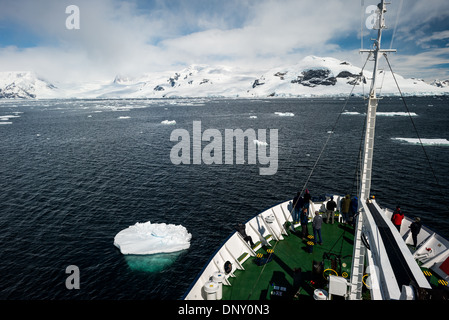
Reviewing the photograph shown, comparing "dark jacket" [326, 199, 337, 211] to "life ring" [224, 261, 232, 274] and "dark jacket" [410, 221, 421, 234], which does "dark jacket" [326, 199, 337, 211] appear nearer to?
"dark jacket" [410, 221, 421, 234]

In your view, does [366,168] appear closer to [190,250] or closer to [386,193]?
[190,250]

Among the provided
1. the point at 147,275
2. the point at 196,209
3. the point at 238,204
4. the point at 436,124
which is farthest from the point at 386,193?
the point at 436,124

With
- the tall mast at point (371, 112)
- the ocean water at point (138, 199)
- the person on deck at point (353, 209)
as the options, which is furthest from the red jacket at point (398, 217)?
the ocean water at point (138, 199)

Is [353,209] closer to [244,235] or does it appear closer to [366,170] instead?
[366,170]

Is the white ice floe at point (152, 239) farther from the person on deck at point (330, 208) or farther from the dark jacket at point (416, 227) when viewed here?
the dark jacket at point (416, 227)

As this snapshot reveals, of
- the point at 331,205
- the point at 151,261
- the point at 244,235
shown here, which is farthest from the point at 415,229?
the point at 151,261
